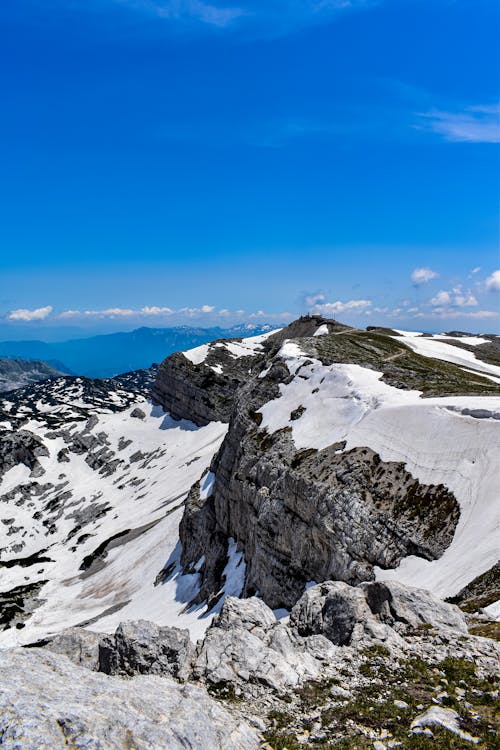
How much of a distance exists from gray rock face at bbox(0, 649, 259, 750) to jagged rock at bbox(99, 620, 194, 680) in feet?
8.52

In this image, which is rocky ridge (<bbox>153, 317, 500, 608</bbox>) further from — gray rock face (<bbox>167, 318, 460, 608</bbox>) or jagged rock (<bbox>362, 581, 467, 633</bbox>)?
jagged rock (<bbox>362, 581, 467, 633</bbox>)

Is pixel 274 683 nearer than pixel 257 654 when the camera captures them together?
Yes

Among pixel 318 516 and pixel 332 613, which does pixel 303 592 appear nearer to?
pixel 318 516

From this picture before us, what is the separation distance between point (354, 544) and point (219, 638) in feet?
76.8

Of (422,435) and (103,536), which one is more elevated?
(422,435)

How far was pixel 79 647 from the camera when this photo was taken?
982 inches

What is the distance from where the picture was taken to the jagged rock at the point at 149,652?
67.7 ft

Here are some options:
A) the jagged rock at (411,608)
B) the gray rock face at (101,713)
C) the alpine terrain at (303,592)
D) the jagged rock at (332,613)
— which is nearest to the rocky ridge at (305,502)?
the alpine terrain at (303,592)

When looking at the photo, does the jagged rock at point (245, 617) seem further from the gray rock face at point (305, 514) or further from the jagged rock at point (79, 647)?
the gray rock face at point (305, 514)

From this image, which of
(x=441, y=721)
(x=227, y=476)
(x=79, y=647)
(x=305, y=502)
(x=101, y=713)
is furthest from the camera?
(x=227, y=476)

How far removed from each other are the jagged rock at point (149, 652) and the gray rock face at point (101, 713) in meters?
2.60

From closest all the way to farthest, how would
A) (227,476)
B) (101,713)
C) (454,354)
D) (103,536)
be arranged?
(101,713), (227,476), (454,354), (103,536)

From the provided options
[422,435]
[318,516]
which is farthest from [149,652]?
[422,435]

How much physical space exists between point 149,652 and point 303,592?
2387cm
